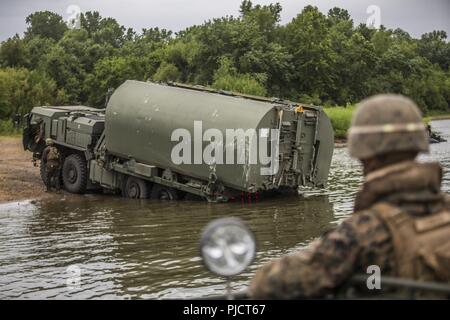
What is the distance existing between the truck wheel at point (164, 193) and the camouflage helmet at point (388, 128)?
1429 centimetres

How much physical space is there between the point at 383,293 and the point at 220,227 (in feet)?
2.54

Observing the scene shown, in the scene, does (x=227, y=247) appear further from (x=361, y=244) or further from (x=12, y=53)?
(x=12, y=53)

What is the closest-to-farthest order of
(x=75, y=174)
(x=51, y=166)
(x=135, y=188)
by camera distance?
(x=135, y=188)
(x=51, y=166)
(x=75, y=174)

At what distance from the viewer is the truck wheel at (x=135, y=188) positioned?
57.7 feet

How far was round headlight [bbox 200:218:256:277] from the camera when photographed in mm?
2984

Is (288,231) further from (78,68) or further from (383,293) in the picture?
(78,68)

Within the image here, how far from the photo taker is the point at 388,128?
292 cm

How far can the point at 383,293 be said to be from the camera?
3119 millimetres

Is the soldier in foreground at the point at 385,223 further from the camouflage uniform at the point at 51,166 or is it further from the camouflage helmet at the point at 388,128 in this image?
the camouflage uniform at the point at 51,166

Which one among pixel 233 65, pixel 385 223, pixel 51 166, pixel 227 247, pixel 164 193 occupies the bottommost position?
pixel 164 193
